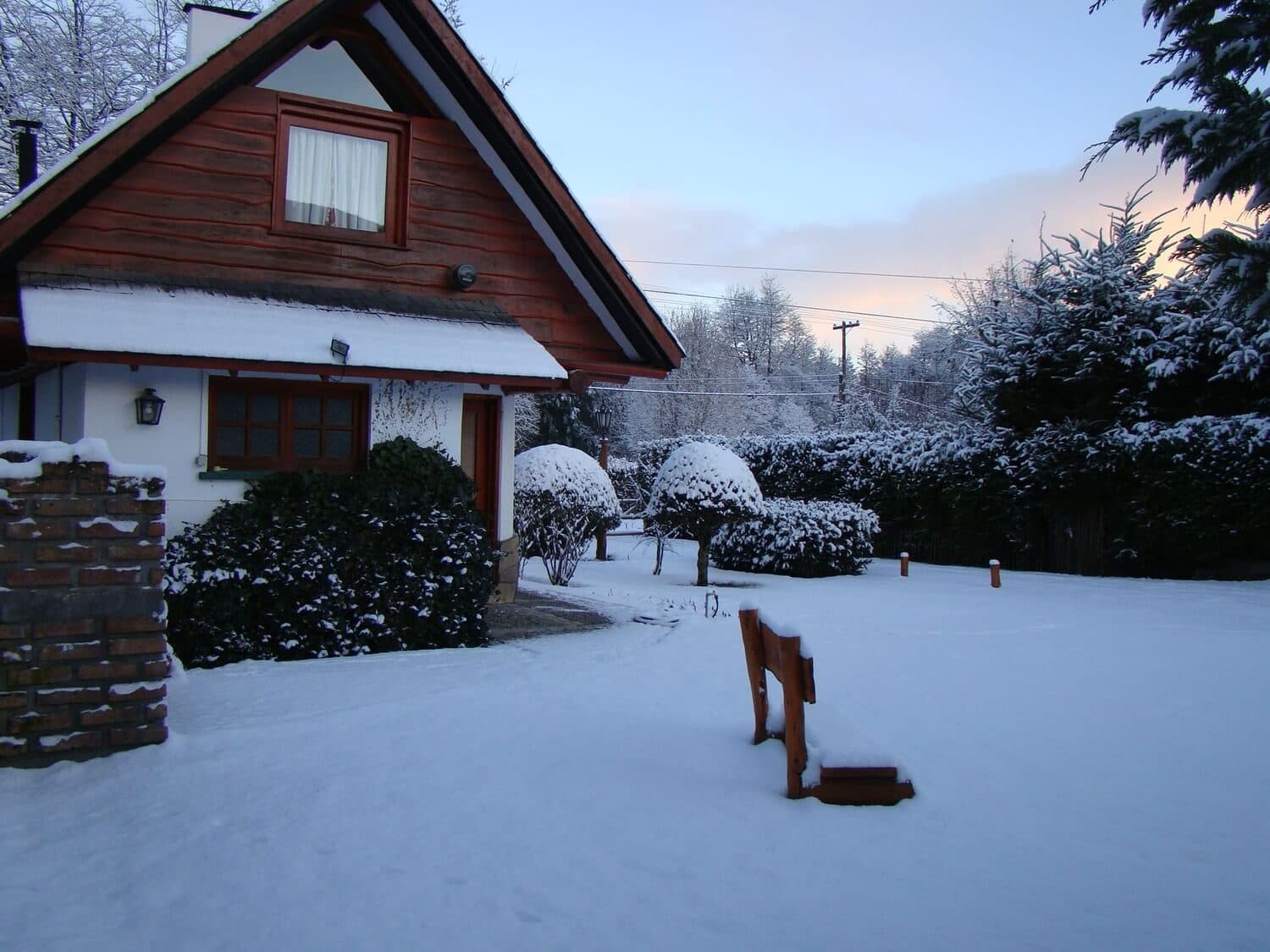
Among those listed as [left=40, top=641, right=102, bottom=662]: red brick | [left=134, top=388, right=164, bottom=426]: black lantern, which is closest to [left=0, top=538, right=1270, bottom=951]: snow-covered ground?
[left=40, top=641, right=102, bottom=662]: red brick

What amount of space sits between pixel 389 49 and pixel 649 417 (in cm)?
4146

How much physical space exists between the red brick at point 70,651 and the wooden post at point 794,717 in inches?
136

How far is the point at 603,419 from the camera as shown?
48.8 meters

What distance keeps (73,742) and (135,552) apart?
990mm

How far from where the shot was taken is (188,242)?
909 centimetres

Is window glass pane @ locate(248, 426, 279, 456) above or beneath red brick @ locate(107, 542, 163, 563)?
above

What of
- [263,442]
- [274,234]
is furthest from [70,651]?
[274,234]

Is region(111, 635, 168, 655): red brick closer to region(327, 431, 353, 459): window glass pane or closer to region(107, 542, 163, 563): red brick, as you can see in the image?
region(107, 542, 163, 563): red brick

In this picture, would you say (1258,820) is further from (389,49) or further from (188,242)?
(389,49)

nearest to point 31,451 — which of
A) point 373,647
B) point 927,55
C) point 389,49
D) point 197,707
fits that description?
point 197,707

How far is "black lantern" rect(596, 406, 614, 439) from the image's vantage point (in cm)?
4809

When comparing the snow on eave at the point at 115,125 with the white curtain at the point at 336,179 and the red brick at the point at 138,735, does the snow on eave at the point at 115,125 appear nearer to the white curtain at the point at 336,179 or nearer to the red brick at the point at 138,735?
the white curtain at the point at 336,179

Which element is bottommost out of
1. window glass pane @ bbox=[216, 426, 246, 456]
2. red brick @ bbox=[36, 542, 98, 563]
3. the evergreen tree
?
red brick @ bbox=[36, 542, 98, 563]

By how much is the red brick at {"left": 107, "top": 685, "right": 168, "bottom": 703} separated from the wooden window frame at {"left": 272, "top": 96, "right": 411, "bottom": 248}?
585 cm
